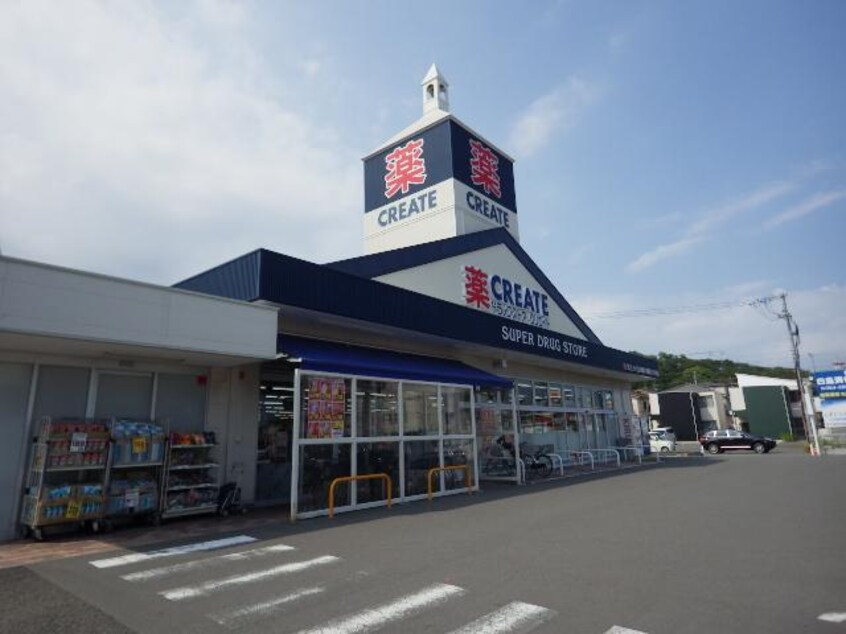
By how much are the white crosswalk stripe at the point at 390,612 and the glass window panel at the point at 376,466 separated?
5289 millimetres

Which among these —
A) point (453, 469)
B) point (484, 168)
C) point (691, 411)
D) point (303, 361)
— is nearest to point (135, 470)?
point (303, 361)

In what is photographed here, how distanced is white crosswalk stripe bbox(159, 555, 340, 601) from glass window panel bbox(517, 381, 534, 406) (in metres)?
12.6

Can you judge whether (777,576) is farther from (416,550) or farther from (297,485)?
(297,485)

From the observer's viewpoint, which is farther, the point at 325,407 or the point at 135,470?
the point at 325,407

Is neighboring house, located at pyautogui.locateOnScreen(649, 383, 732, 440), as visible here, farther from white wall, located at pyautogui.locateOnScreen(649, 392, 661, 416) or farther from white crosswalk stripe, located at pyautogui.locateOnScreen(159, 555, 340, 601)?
white crosswalk stripe, located at pyautogui.locateOnScreen(159, 555, 340, 601)

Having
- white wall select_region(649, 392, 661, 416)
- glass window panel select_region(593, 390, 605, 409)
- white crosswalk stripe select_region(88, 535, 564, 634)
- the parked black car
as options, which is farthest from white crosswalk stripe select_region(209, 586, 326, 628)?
white wall select_region(649, 392, 661, 416)

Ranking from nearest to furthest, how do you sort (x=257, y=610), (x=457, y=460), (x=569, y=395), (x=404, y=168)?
1. (x=257, y=610)
2. (x=457, y=460)
3. (x=404, y=168)
4. (x=569, y=395)

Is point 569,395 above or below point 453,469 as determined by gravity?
above

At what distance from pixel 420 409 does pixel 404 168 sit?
39.2 ft

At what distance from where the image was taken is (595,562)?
567 cm

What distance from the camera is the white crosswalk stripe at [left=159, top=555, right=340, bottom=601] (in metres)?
4.86

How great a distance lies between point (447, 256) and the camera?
15.9m

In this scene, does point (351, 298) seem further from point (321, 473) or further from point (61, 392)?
point (61, 392)

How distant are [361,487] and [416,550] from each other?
3.86m
